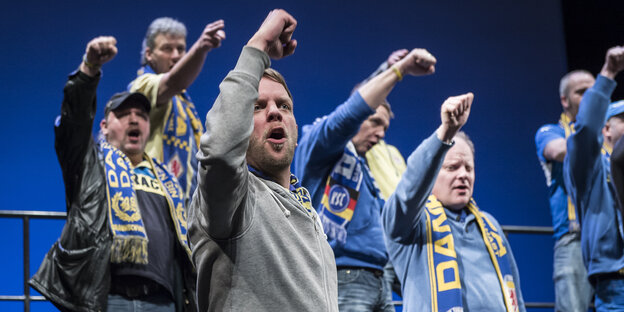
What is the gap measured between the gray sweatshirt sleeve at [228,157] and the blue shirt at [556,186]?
3.00m

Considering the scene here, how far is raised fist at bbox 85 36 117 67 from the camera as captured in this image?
252 centimetres

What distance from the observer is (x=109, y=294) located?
2.80 metres

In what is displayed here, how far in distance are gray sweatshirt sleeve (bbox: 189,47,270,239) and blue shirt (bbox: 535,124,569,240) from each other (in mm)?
3000

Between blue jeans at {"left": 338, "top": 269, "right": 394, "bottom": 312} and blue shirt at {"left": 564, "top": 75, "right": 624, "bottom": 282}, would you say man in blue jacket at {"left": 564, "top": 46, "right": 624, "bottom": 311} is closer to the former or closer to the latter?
blue shirt at {"left": 564, "top": 75, "right": 624, "bottom": 282}

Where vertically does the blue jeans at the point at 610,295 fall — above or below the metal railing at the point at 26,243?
below

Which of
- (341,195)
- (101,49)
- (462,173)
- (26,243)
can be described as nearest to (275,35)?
(101,49)

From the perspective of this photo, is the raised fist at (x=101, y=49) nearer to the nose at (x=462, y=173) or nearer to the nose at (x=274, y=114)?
the nose at (x=274, y=114)

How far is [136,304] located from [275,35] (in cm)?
149

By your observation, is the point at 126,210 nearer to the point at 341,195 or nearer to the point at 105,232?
the point at 105,232

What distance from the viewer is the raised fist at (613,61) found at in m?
3.61

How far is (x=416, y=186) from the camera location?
283 cm

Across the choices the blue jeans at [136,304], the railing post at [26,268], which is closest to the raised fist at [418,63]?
the blue jeans at [136,304]

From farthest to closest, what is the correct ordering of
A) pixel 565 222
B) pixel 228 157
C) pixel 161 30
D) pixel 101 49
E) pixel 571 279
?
pixel 565 222 → pixel 571 279 → pixel 161 30 → pixel 101 49 → pixel 228 157

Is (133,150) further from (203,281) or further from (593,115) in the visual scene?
(593,115)
